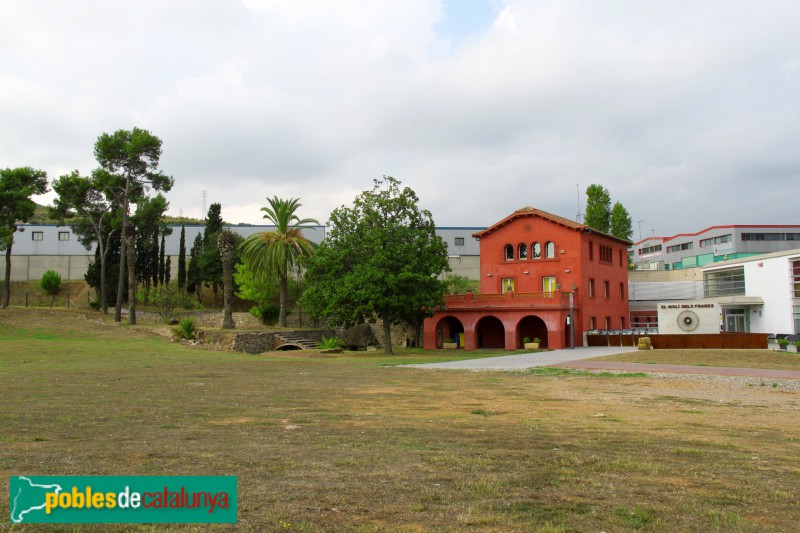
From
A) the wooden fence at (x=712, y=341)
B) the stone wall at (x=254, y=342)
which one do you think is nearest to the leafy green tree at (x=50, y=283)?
the stone wall at (x=254, y=342)

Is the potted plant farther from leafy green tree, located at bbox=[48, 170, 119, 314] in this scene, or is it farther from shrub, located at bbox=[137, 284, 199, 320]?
leafy green tree, located at bbox=[48, 170, 119, 314]

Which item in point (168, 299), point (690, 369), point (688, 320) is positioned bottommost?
point (690, 369)

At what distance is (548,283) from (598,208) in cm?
2371

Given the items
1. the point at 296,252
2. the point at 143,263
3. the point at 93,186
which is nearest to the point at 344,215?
the point at 296,252

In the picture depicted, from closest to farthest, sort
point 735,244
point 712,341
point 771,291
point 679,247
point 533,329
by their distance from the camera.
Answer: point 712,341
point 771,291
point 533,329
point 735,244
point 679,247

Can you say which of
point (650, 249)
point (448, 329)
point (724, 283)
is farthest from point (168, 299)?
point (650, 249)

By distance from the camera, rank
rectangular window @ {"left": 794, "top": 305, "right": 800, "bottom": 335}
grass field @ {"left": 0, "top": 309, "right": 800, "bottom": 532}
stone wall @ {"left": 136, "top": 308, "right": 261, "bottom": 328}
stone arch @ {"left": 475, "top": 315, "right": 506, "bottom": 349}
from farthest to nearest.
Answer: stone wall @ {"left": 136, "top": 308, "right": 261, "bottom": 328} → stone arch @ {"left": 475, "top": 315, "right": 506, "bottom": 349} → rectangular window @ {"left": 794, "top": 305, "right": 800, "bottom": 335} → grass field @ {"left": 0, "top": 309, "right": 800, "bottom": 532}

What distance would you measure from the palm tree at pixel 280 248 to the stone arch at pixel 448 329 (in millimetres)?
12218

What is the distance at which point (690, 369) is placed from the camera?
25.8m

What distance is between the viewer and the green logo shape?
202 inches

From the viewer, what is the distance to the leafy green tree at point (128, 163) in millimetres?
50656

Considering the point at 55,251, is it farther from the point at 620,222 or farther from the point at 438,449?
the point at 438,449

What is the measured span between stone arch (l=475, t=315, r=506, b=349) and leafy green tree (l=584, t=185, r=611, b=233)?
76.0 feet

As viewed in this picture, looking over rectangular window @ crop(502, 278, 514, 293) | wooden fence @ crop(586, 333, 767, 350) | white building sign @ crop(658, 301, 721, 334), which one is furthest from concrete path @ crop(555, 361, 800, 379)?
rectangular window @ crop(502, 278, 514, 293)
